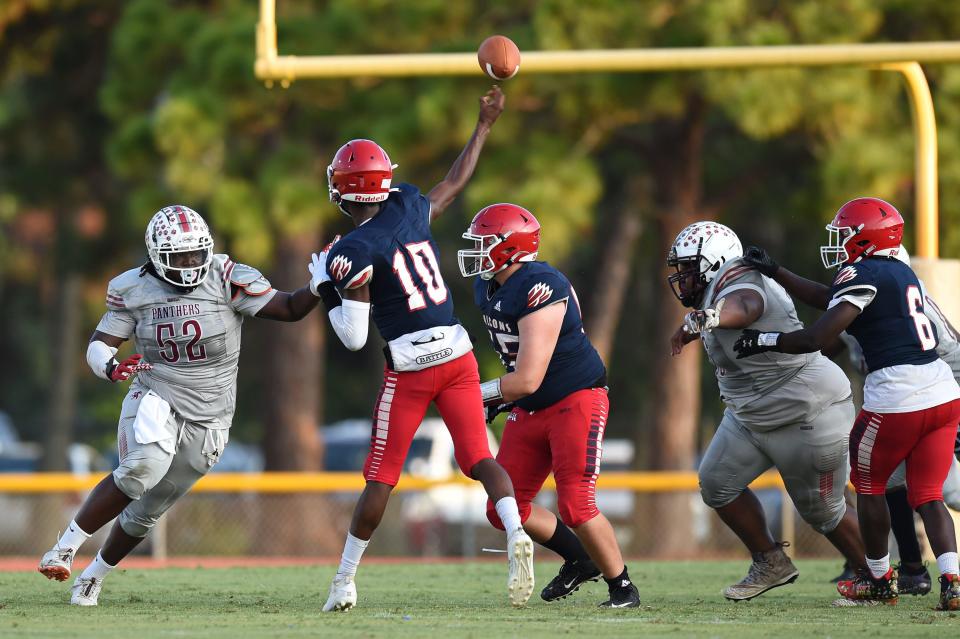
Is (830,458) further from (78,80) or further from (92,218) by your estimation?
(92,218)

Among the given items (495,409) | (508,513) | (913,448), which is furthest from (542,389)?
(913,448)

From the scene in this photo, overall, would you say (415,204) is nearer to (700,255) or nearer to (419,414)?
(419,414)

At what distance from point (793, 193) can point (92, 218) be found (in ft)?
40.5

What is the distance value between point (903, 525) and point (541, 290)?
2809 millimetres

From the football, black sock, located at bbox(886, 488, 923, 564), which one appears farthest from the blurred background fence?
the football

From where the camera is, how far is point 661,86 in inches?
626

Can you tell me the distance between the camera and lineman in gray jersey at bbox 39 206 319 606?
7855mm

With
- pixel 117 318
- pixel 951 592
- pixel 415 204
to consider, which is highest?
pixel 415 204

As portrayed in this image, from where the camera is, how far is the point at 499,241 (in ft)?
26.0

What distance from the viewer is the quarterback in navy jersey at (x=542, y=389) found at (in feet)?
25.3

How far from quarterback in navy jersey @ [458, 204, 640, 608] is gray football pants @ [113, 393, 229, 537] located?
1524 millimetres

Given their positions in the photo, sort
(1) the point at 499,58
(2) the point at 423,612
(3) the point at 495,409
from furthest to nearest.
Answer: (1) the point at 499,58 < (3) the point at 495,409 < (2) the point at 423,612

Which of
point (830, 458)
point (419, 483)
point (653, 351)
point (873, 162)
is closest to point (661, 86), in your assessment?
point (873, 162)

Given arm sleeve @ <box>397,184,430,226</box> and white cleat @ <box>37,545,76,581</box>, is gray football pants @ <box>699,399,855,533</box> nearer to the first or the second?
arm sleeve @ <box>397,184,430,226</box>
